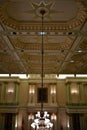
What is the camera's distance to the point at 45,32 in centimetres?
911

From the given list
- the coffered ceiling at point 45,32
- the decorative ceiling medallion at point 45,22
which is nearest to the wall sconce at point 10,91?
the coffered ceiling at point 45,32

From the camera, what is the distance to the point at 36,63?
14.1m

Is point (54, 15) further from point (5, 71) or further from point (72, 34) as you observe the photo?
point (5, 71)

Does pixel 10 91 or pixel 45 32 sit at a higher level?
pixel 45 32

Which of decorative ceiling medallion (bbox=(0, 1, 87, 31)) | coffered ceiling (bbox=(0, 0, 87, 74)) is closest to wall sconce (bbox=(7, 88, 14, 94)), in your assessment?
coffered ceiling (bbox=(0, 0, 87, 74))

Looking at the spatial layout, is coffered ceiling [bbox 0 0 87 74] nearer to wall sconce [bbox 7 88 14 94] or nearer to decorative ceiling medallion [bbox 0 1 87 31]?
decorative ceiling medallion [bbox 0 1 87 31]

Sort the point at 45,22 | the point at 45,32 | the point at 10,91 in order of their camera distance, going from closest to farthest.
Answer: the point at 45,22 < the point at 45,32 < the point at 10,91

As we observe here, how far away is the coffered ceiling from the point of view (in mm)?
7617

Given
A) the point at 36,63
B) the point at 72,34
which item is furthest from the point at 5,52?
the point at 72,34

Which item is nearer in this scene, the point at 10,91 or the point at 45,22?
the point at 45,22

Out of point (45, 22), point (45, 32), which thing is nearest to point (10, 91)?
point (45, 32)

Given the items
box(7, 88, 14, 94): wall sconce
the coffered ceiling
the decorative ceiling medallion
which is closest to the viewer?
the coffered ceiling

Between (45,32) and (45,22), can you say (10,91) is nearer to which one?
(45,32)

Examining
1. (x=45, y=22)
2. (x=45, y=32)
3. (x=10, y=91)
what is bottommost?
(x=10, y=91)
